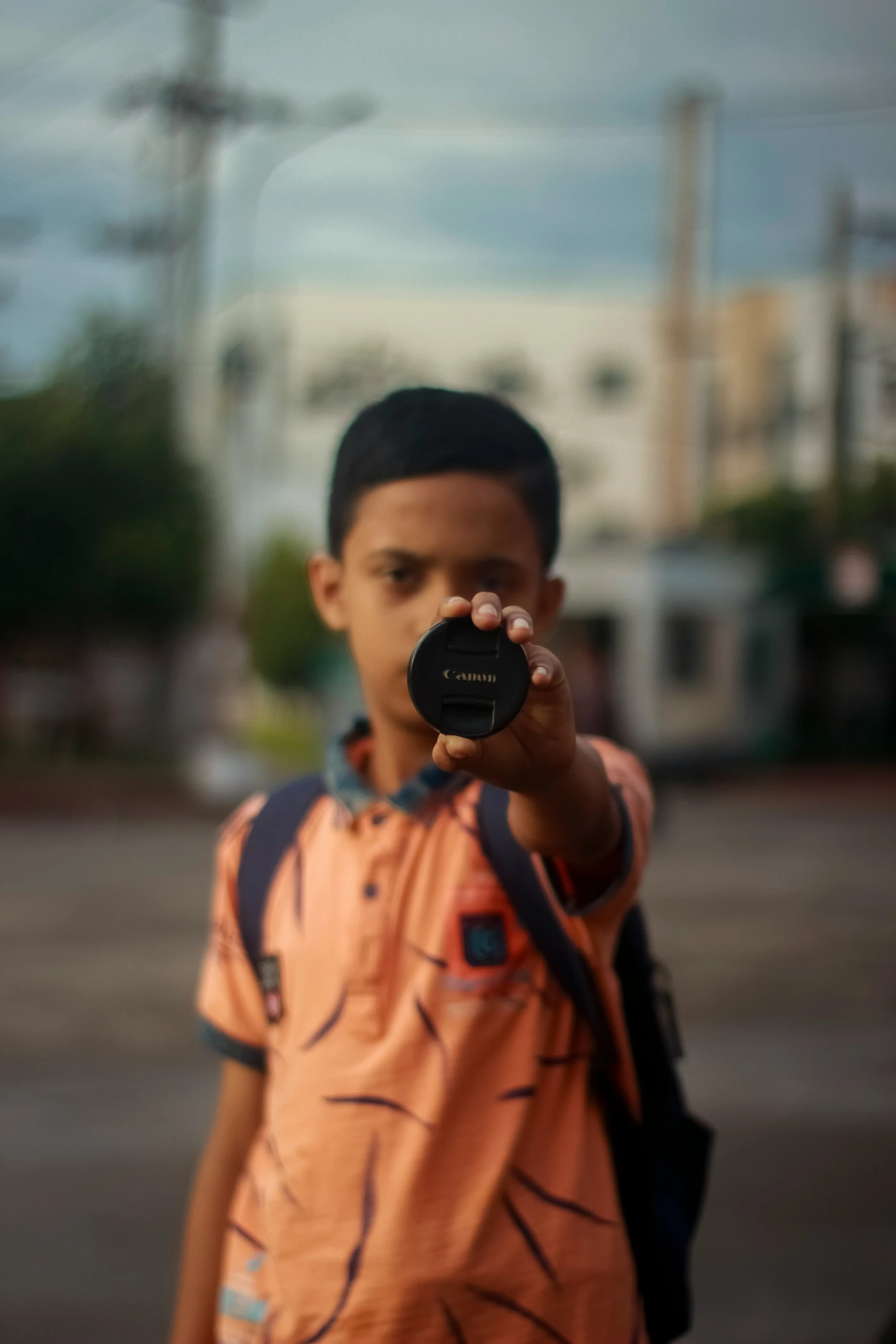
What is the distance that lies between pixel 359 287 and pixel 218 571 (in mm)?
11780

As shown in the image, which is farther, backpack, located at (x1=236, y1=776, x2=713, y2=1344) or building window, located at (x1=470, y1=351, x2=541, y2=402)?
building window, located at (x1=470, y1=351, x2=541, y2=402)

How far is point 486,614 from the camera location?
0.95m

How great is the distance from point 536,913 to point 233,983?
39 cm

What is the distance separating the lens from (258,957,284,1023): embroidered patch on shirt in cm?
135

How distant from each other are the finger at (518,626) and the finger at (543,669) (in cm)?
2

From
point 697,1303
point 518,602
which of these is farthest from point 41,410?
point 518,602

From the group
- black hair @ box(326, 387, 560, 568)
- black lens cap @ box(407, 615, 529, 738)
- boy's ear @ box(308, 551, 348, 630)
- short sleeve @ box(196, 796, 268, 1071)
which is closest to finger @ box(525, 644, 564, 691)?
black lens cap @ box(407, 615, 529, 738)

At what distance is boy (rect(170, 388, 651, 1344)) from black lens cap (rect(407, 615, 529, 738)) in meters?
0.14

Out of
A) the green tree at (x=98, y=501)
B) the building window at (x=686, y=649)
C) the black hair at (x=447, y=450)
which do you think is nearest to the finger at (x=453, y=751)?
the black hair at (x=447, y=450)

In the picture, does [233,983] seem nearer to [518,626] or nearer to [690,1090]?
Answer: [518,626]

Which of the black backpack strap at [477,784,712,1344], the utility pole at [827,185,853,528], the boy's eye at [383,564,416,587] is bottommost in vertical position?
the black backpack strap at [477,784,712,1344]

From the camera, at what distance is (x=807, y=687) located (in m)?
20.1

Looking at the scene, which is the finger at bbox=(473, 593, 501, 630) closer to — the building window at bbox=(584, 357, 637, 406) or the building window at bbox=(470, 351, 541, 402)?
the building window at bbox=(470, 351, 541, 402)

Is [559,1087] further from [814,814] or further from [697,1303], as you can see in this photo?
[814,814]
